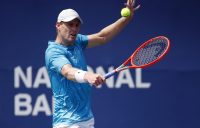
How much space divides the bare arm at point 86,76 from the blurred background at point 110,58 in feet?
8.66

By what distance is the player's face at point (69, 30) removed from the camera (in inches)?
227

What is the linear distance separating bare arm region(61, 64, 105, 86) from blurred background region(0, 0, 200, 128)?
2.64 metres

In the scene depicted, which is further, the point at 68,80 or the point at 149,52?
the point at 149,52

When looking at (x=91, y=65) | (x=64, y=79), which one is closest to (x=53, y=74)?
(x=64, y=79)

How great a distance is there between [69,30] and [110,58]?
2385 millimetres

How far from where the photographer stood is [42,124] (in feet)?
26.9

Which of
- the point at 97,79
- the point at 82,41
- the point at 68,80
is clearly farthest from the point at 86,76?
the point at 82,41

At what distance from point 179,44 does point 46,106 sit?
1597mm

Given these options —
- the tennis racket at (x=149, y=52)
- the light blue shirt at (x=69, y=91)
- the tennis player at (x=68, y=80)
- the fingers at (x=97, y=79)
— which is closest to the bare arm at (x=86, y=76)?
the fingers at (x=97, y=79)

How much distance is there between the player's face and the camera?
576cm

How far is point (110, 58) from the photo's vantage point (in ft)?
26.6

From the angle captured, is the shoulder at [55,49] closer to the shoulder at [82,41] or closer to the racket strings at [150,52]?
the shoulder at [82,41]

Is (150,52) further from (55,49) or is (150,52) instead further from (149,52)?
(55,49)

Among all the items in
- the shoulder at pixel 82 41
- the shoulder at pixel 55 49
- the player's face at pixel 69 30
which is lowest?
the shoulder at pixel 55 49
